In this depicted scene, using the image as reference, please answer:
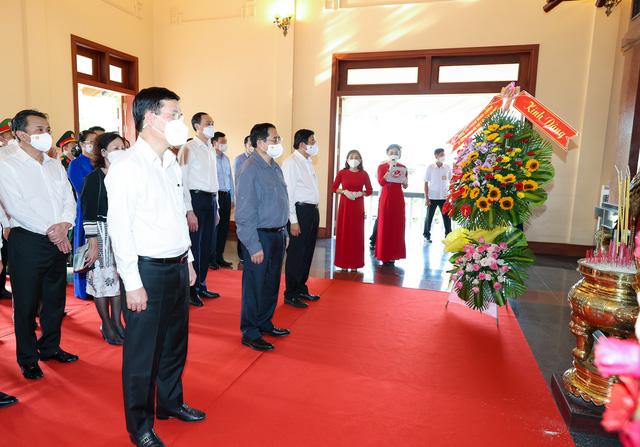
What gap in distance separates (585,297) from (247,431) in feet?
5.97

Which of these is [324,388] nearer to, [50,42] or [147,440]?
[147,440]

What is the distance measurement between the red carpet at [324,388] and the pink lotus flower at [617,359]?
161 cm

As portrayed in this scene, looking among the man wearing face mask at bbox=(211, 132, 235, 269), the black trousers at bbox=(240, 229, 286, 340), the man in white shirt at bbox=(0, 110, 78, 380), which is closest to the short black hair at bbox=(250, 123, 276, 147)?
the black trousers at bbox=(240, 229, 286, 340)

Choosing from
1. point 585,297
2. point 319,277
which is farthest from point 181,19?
point 585,297

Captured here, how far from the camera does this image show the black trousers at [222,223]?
5270 mm

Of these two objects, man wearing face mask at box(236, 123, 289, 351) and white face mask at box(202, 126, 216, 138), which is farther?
white face mask at box(202, 126, 216, 138)

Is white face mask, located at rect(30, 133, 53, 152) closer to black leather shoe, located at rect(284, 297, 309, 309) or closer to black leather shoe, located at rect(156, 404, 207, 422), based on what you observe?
black leather shoe, located at rect(156, 404, 207, 422)

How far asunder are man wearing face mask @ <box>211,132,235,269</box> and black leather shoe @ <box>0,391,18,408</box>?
2974mm

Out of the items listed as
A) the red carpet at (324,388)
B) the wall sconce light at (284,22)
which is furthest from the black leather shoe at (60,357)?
the wall sconce light at (284,22)

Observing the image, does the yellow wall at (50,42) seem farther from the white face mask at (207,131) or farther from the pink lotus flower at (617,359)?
the pink lotus flower at (617,359)

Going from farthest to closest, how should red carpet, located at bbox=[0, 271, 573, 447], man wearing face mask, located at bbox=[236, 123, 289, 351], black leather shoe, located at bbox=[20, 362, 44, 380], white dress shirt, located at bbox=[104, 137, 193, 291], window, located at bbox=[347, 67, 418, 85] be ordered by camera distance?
1. window, located at bbox=[347, 67, 418, 85]
2. man wearing face mask, located at bbox=[236, 123, 289, 351]
3. black leather shoe, located at bbox=[20, 362, 44, 380]
4. red carpet, located at bbox=[0, 271, 573, 447]
5. white dress shirt, located at bbox=[104, 137, 193, 291]

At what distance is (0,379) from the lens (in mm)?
2385

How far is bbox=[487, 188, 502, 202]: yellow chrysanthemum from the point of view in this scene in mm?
3148

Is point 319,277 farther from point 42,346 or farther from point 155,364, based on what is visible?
point 155,364
